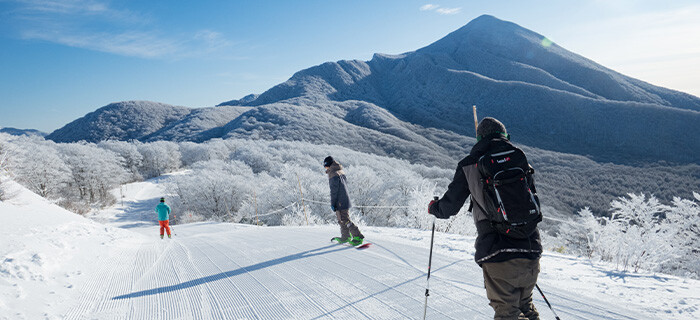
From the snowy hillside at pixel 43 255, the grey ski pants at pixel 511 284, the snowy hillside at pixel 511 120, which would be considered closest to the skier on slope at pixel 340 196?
the grey ski pants at pixel 511 284

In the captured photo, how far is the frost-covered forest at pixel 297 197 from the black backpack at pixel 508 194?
4.06 metres

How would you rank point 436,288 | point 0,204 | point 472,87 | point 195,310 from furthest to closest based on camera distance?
1. point 472,87
2. point 0,204
3. point 436,288
4. point 195,310

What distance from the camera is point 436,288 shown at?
4086mm

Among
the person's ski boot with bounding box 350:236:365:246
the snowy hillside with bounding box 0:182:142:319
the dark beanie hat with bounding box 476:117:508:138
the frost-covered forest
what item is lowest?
the frost-covered forest

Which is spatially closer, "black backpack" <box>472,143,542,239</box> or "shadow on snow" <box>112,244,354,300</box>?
"black backpack" <box>472,143,542,239</box>

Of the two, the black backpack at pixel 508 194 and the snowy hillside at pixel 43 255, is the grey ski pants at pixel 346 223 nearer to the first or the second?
the snowy hillside at pixel 43 255

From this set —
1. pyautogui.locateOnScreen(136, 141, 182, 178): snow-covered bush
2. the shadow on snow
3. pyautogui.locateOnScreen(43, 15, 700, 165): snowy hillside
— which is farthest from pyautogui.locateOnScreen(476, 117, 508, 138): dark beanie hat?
pyautogui.locateOnScreen(43, 15, 700, 165): snowy hillside

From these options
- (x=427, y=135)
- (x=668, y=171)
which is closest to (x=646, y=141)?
(x=668, y=171)

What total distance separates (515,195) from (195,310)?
3723mm

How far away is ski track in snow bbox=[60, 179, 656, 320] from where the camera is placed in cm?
355

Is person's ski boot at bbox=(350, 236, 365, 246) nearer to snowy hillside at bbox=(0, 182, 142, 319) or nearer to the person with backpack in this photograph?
the person with backpack

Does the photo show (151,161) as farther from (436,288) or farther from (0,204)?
(436,288)

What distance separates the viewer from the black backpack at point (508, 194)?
2283 mm

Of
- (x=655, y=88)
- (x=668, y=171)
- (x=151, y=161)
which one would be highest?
(x=655, y=88)
